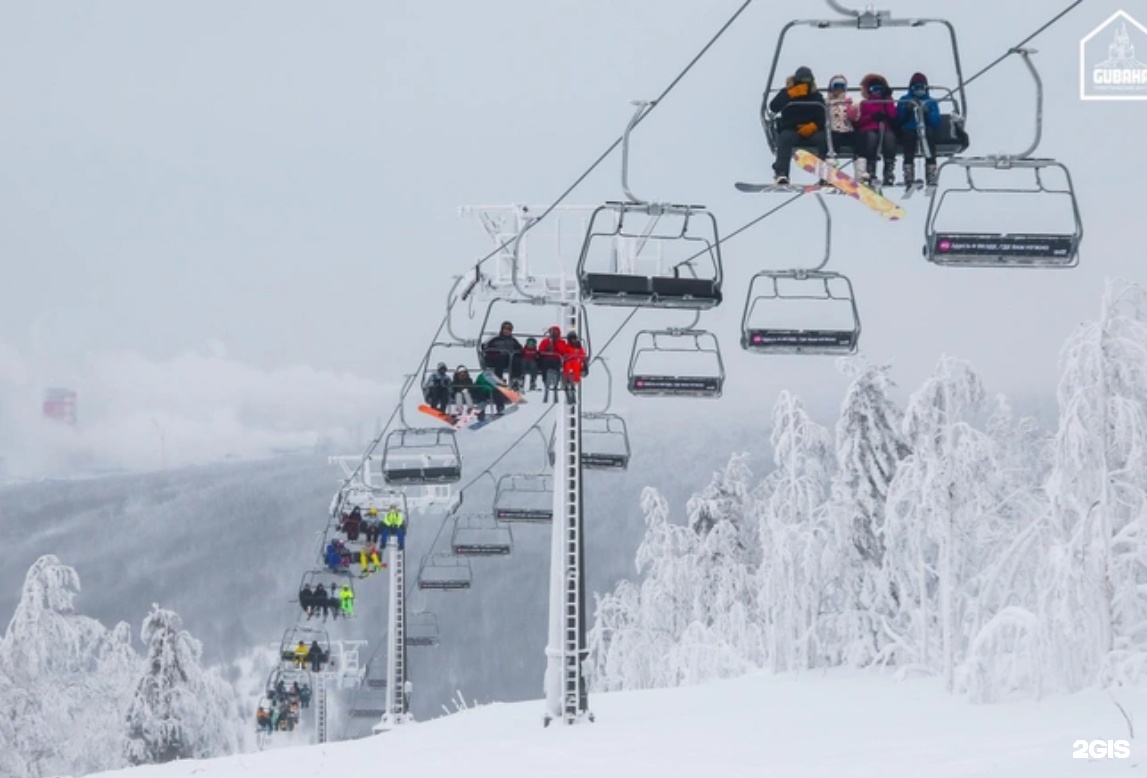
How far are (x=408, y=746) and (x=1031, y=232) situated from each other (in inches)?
442

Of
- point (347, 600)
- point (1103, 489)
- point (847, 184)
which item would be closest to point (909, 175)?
point (847, 184)

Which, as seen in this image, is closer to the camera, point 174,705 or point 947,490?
point 947,490

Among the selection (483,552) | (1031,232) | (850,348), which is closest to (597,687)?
(483,552)

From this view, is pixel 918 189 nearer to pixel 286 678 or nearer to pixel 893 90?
pixel 893 90

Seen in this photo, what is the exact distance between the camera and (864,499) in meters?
31.9

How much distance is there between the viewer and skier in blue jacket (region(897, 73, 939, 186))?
954 cm

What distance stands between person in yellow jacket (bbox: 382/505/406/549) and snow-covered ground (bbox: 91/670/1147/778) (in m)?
8.70

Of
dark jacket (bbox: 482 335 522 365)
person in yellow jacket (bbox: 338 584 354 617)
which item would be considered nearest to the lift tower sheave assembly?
dark jacket (bbox: 482 335 522 365)

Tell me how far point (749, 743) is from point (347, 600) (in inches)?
820

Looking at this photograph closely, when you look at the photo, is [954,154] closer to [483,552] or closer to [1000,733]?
[1000,733]

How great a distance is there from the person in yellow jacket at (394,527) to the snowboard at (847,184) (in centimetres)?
2248

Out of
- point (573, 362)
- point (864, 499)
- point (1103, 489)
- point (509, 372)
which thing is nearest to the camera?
point (509, 372)

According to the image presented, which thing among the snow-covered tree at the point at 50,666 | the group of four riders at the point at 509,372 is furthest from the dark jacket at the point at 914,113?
the snow-covered tree at the point at 50,666

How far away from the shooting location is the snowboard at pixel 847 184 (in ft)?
30.9
